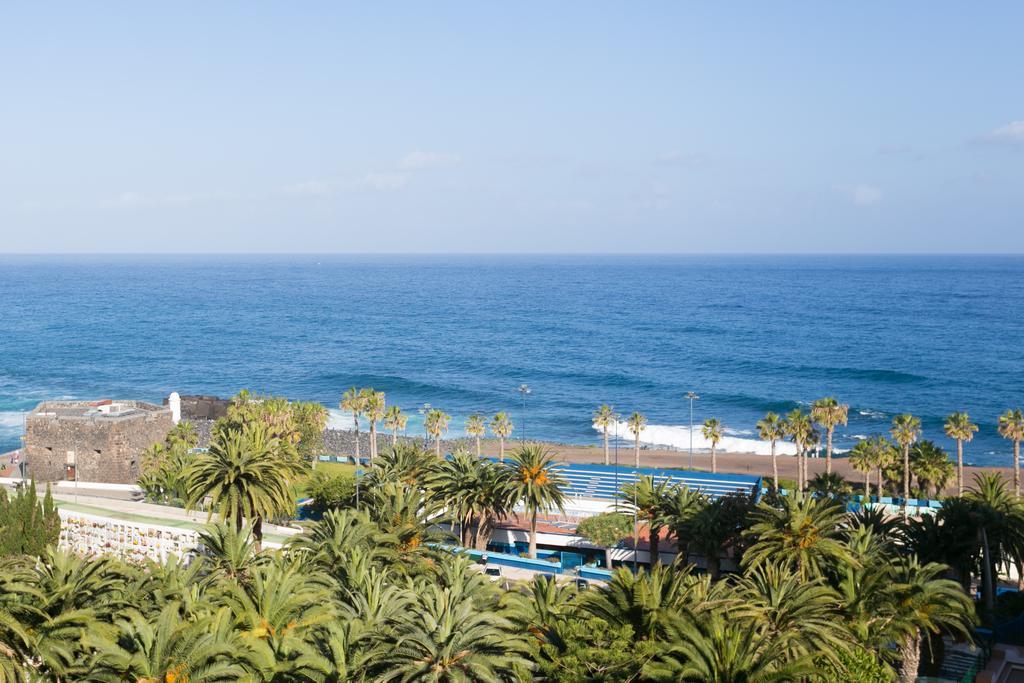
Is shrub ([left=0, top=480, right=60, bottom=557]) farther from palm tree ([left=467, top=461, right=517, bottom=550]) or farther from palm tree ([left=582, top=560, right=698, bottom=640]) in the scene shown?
palm tree ([left=582, top=560, right=698, bottom=640])

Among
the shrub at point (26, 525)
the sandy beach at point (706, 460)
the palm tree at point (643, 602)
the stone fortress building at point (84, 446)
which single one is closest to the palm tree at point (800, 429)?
the sandy beach at point (706, 460)

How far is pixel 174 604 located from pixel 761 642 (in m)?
18.2

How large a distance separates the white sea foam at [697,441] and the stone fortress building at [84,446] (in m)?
53.2

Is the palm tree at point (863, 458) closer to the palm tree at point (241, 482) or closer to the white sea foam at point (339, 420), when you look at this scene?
the palm tree at point (241, 482)

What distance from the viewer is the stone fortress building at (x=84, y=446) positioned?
72.5m

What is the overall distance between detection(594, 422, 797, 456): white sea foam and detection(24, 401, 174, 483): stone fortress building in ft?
174

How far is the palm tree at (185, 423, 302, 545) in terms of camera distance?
46.3 metres

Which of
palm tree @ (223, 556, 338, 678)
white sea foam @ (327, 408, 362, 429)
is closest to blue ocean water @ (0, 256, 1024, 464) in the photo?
white sea foam @ (327, 408, 362, 429)

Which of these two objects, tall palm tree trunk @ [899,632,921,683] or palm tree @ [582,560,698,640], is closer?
palm tree @ [582,560,698,640]

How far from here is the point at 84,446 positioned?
239 feet

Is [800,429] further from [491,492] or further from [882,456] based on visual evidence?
[491,492]

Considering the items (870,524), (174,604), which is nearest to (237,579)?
(174,604)

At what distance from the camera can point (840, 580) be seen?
128 feet

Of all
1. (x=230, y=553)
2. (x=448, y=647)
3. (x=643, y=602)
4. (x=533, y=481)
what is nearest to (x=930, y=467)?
(x=533, y=481)
